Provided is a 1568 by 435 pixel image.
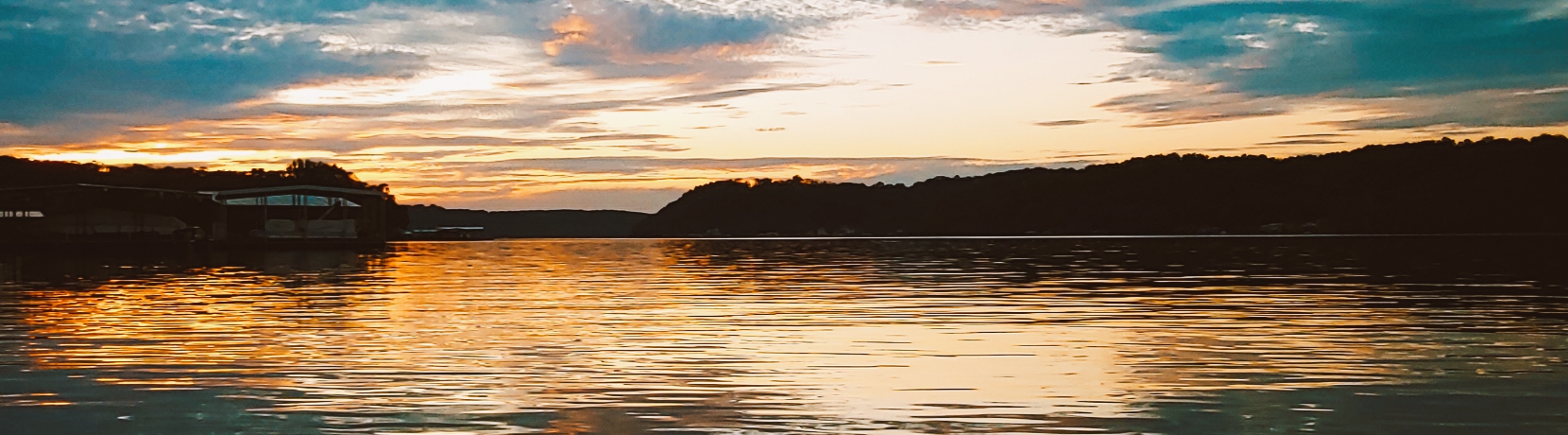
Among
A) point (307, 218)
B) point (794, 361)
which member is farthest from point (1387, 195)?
point (794, 361)

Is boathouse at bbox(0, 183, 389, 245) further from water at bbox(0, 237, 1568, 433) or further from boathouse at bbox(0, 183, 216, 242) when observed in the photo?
water at bbox(0, 237, 1568, 433)

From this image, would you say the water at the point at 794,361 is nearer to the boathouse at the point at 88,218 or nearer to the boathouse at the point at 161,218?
the boathouse at the point at 88,218

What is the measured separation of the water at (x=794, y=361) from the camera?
10.3 meters

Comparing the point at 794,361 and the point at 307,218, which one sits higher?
the point at 307,218

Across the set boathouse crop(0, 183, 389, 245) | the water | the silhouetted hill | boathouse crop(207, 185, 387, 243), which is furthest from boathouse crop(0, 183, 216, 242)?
the silhouetted hill

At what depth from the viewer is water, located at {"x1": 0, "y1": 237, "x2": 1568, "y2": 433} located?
10.3 m

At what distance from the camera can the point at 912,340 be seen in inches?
672

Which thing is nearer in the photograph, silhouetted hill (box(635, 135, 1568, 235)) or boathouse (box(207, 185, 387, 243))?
boathouse (box(207, 185, 387, 243))

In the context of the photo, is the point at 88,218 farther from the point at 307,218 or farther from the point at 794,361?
the point at 794,361

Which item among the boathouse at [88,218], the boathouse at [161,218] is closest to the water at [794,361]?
the boathouse at [88,218]

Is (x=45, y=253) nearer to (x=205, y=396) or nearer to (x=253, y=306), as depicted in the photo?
(x=253, y=306)

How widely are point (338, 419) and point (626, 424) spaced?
223cm

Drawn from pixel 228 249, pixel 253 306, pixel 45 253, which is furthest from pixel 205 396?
pixel 228 249

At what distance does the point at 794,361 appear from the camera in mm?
14523
